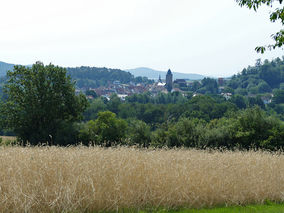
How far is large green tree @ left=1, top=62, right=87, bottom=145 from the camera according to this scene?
41.2 meters

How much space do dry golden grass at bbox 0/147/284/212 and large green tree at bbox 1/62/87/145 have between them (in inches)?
1288

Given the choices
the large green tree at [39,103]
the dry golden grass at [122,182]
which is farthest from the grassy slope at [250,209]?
the large green tree at [39,103]

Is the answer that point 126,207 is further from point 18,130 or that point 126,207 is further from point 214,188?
point 18,130

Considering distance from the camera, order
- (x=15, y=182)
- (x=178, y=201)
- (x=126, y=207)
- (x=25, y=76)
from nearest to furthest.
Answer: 1. (x=15, y=182)
2. (x=126, y=207)
3. (x=178, y=201)
4. (x=25, y=76)

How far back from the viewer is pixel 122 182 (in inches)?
269

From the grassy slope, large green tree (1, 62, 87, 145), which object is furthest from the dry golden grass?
large green tree (1, 62, 87, 145)

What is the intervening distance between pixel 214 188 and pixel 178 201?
1.16 meters

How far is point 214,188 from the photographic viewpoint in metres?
7.65

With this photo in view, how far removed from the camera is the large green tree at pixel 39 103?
41.2 meters

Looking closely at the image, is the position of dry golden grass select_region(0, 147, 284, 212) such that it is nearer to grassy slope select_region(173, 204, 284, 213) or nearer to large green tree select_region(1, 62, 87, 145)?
grassy slope select_region(173, 204, 284, 213)

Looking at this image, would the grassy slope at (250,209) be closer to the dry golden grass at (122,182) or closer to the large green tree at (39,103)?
the dry golden grass at (122,182)

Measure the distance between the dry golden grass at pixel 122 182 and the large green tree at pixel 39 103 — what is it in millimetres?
32703

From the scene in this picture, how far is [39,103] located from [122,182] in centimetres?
3818

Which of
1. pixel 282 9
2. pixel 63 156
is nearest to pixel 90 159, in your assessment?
pixel 63 156
